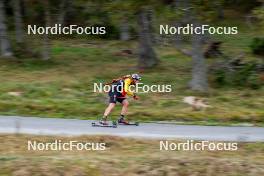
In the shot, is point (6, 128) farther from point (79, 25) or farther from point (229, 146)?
point (79, 25)

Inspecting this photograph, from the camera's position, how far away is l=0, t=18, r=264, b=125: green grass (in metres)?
20.0

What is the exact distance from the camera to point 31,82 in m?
24.9

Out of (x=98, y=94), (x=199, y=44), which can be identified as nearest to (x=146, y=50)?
(x=199, y=44)

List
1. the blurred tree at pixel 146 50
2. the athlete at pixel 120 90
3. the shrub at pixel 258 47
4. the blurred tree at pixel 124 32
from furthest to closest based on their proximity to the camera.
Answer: the blurred tree at pixel 124 32 → the shrub at pixel 258 47 → the blurred tree at pixel 146 50 → the athlete at pixel 120 90

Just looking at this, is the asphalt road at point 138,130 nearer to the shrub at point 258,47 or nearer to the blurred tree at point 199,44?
the blurred tree at point 199,44

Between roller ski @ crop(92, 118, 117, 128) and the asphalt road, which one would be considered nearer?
the asphalt road

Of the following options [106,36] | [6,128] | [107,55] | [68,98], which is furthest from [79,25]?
[6,128]

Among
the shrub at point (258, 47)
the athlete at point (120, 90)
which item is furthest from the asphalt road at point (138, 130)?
the shrub at point (258, 47)

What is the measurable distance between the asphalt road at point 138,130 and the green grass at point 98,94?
3.87 feet

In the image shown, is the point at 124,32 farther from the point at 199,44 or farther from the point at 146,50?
the point at 199,44

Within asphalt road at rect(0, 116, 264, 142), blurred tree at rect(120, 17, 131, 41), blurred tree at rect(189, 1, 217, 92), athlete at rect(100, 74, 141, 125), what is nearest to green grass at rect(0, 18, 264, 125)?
blurred tree at rect(189, 1, 217, 92)

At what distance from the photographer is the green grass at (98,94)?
65.8ft

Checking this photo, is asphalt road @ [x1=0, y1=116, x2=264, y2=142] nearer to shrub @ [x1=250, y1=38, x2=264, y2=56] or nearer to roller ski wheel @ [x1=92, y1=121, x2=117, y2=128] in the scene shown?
roller ski wheel @ [x1=92, y1=121, x2=117, y2=128]

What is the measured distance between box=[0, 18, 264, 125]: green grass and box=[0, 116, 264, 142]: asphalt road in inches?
46.5
